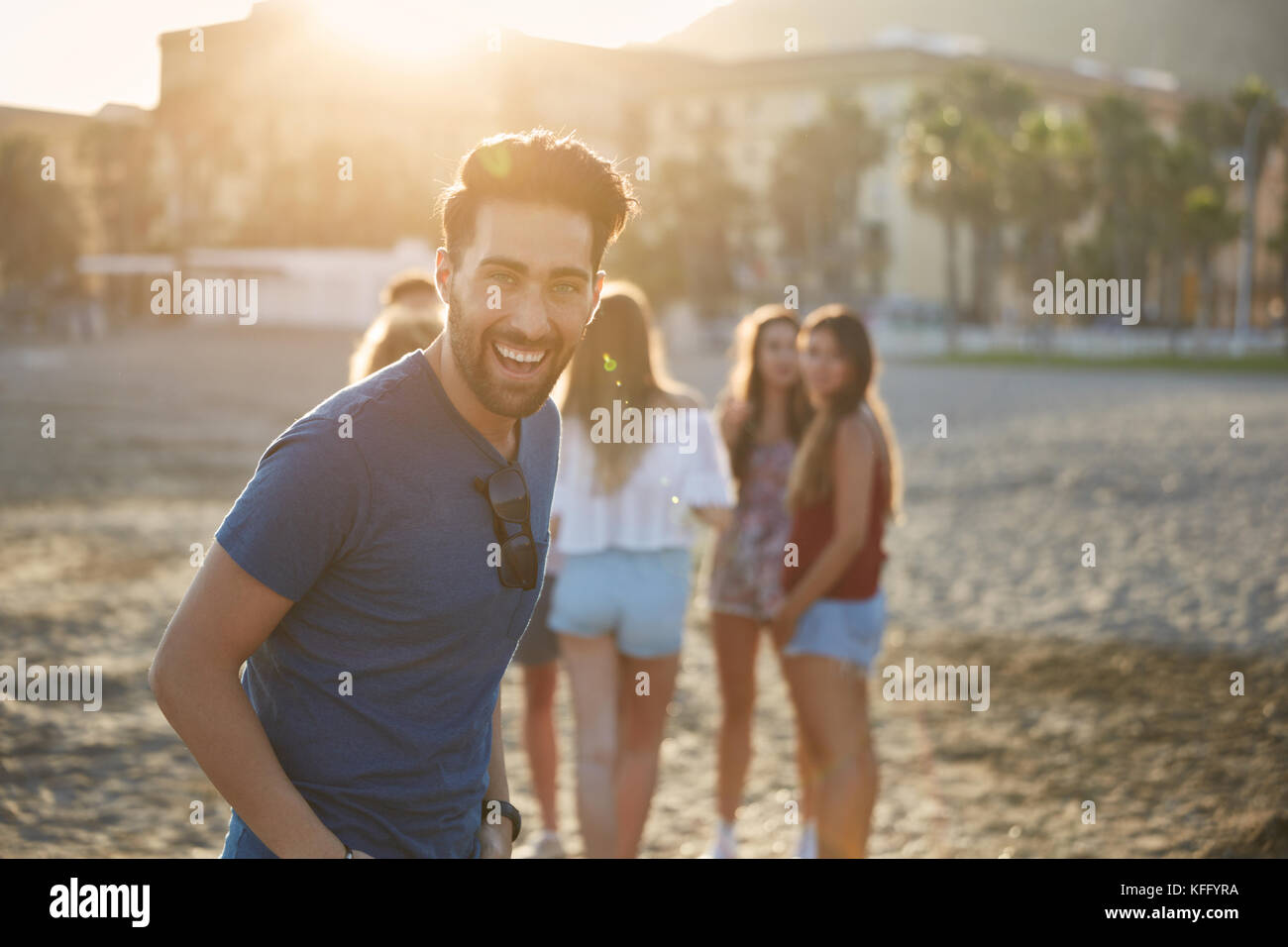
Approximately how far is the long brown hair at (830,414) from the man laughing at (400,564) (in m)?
2.41

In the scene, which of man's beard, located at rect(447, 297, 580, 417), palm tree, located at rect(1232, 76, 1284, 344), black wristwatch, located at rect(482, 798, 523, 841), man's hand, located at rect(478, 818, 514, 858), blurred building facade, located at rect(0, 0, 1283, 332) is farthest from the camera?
blurred building facade, located at rect(0, 0, 1283, 332)

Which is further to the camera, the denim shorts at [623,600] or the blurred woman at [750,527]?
the blurred woman at [750,527]

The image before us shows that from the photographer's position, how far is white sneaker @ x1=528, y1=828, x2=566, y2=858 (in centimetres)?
496

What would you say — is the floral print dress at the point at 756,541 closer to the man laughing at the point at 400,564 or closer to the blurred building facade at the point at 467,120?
the man laughing at the point at 400,564

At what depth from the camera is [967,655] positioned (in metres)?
8.09

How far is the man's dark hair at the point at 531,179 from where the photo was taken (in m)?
2.14

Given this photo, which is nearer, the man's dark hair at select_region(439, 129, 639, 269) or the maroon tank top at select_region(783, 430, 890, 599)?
the man's dark hair at select_region(439, 129, 639, 269)

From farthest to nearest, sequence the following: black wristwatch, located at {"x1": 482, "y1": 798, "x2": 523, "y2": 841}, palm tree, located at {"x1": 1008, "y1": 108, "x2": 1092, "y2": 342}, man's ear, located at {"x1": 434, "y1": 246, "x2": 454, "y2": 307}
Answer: palm tree, located at {"x1": 1008, "y1": 108, "x2": 1092, "y2": 342} → black wristwatch, located at {"x1": 482, "y1": 798, "x2": 523, "y2": 841} → man's ear, located at {"x1": 434, "y1": 246, "x2": 454, "y2": 307}

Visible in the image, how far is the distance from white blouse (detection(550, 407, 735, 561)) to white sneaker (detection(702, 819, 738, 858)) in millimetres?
1159

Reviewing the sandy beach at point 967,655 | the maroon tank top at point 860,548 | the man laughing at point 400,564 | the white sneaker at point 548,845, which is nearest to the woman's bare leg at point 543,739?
the white sneaker at point 548,845

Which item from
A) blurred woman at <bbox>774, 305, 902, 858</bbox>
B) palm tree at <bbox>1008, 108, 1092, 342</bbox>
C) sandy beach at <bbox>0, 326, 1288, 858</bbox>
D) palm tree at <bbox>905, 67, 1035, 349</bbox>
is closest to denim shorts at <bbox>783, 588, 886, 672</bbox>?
blurred woman at <bbox>774, 305, 902, 858</bbox>

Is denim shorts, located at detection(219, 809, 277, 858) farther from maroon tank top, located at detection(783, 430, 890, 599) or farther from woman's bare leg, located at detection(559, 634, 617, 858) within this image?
maroon tank top, located at detection(783, 430, 890, 599)

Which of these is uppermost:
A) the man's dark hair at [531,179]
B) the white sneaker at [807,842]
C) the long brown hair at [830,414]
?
the man's dark hair at [531,179]

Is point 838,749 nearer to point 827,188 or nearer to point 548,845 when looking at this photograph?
point 548,845
